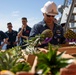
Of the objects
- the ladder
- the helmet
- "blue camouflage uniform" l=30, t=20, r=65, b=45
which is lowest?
the ladder

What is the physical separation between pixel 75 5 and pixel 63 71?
226 inches

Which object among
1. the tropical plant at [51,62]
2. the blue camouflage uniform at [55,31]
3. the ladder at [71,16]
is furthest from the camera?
the ladder at [71,16]

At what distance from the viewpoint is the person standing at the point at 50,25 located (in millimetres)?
3087

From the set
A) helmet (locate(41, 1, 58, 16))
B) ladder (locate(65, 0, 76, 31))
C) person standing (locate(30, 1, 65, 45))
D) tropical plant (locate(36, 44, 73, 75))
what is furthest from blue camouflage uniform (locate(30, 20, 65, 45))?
ladder (locate(65, 0, 76, 31))

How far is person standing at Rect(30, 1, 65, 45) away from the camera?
309 cm

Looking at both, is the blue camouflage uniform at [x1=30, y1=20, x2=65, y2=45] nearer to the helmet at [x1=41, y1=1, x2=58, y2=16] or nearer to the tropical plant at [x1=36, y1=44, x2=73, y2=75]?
the helmet at [x1=41, y1=1, x2=58, y2=16]

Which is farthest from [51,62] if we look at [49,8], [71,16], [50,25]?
[71,16]

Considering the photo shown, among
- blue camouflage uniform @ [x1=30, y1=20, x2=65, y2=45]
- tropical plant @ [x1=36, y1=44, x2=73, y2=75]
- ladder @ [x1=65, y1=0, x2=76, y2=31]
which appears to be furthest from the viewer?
ladder @ [x1=65, y1=0, x2=76, y2=31]

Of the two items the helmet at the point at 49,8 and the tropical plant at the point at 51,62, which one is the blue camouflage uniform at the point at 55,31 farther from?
the tropical plant at the point at 51,62

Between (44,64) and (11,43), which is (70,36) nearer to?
(44,64)

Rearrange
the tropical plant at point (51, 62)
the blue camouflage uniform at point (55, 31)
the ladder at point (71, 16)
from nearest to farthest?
the tropical plant at point (51, 62) → the blue camouflage uniform at point (55, 31) → the ladder at point (71, 16)

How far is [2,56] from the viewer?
121 centimetres

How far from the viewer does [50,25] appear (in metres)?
3.24

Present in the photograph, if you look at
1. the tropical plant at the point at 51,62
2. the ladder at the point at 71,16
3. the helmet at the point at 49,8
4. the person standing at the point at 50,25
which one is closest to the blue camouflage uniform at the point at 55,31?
the person standing at the point at 50,25
